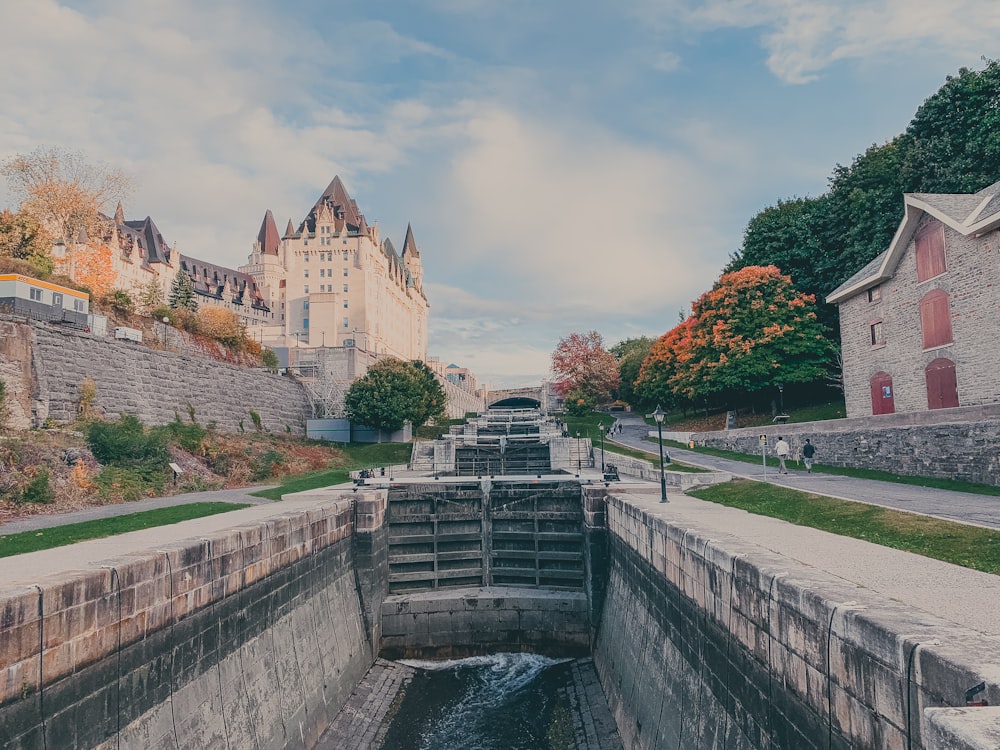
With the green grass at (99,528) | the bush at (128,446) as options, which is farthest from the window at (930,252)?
the bush at (128,446)

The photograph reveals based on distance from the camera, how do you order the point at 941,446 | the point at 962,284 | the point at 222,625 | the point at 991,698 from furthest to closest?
the point at 962,284 < the point at 941,446 < the point at 222,625 < the point at 991,698

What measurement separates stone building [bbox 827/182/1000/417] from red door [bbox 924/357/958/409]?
41 mm

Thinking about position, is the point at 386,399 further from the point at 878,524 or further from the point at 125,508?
the point at 878,524

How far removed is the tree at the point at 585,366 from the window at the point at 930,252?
39456 mm

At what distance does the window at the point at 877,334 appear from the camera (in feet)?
89.6

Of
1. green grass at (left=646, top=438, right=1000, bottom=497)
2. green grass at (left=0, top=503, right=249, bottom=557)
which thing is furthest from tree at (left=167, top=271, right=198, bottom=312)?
green grass at (left=646, top=438, right=1000, bottom=497)

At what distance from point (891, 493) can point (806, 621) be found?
12708 millimetres

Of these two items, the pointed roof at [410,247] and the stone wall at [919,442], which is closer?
the stone wall at [919,442]

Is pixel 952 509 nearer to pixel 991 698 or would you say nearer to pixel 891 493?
pixel 891 493

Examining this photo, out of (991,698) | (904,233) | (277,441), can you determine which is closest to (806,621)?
(991,698)

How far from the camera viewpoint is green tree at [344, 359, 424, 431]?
128 feet

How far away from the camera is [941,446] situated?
17906 mm

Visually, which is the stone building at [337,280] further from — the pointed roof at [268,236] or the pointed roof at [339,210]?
the pointed roof at [268,236]

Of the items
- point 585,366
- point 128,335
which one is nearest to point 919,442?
point 128,335
